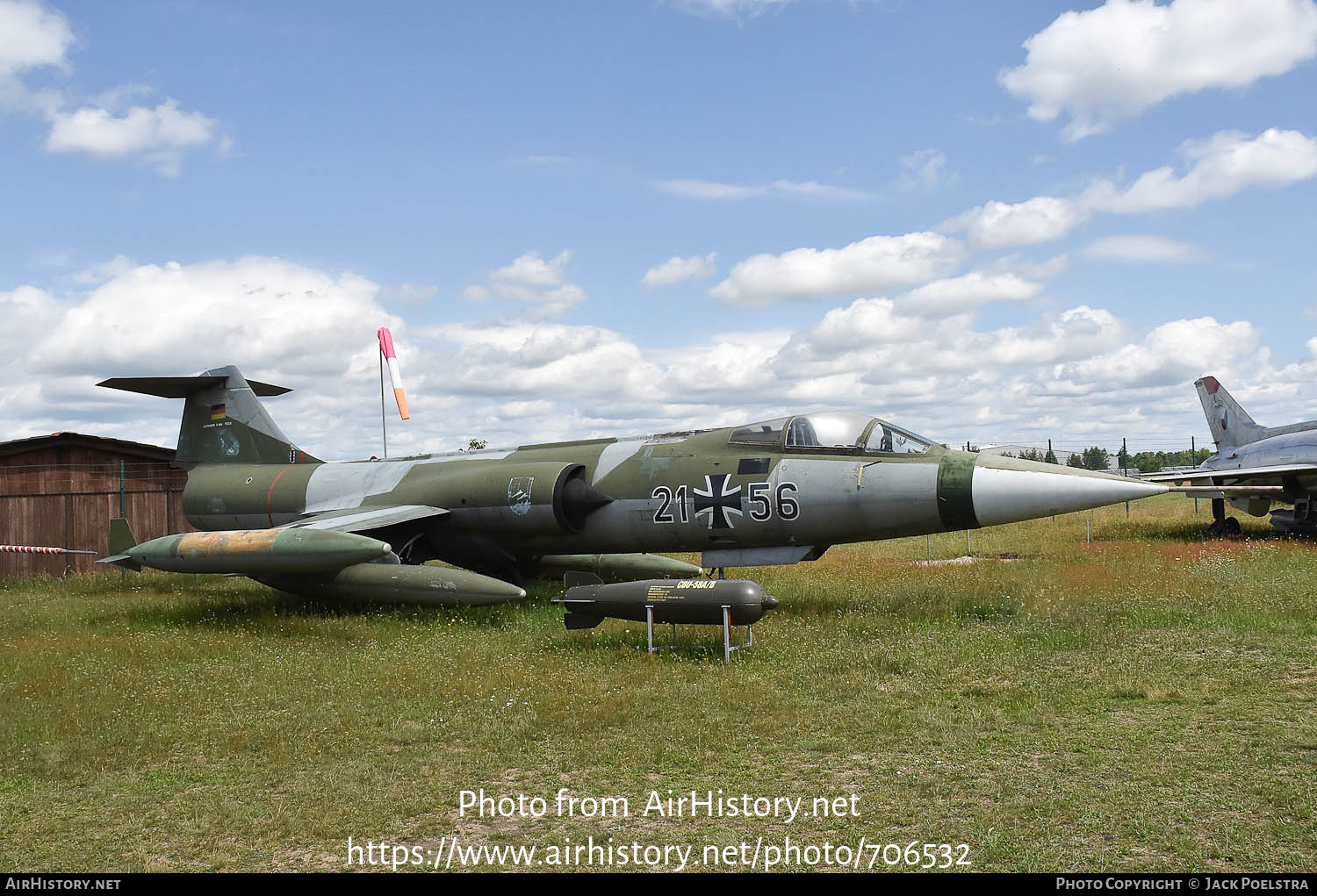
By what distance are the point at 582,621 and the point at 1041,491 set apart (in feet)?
19.0

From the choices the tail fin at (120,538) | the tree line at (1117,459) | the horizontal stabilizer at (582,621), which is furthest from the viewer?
the tree line at (1117,459)

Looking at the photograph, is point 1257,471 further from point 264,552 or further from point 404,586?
point 264,552

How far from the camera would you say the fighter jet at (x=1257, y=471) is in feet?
70.2

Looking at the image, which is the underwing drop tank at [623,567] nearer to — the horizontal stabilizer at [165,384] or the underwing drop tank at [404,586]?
the underwing drop tank at [404,586]

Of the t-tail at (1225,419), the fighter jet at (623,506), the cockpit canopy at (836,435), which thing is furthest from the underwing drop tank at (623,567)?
the t-tail at (1225,419)

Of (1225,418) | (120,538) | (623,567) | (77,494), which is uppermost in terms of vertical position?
(1225,418)

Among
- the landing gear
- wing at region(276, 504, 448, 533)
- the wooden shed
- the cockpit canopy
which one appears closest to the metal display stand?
the cockpit canopy

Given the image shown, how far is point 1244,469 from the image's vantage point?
74.7 ft

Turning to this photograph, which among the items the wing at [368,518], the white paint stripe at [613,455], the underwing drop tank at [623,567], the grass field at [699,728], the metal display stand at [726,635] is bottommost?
the grass field at [699,728]

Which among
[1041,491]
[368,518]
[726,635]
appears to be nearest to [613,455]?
[368,518]

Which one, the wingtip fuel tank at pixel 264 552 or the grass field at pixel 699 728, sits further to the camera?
the wingtip fuel tank at pixel 264 552

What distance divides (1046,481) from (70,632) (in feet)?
42.7

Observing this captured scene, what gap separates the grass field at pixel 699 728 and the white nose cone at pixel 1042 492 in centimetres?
134

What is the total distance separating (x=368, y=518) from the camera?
1384 centimetres
